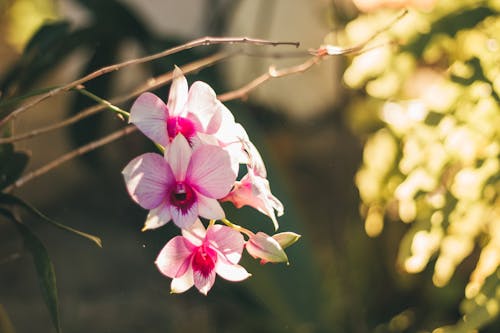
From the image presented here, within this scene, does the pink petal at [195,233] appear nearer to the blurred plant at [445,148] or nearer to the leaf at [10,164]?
the leaf at [10,164]

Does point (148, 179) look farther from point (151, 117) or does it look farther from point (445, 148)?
point (445, 148)

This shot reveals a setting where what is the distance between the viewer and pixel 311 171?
2.07 m

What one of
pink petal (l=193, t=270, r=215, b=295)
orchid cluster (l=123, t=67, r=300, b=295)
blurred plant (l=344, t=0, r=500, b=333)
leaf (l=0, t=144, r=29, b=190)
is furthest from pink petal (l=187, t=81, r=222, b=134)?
blurred plant (l=344, t=0, r=500, b=333)

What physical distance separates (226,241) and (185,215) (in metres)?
0.04

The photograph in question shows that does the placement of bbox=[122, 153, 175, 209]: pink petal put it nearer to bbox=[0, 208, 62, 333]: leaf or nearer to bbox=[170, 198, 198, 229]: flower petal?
bbox=[170, 198, 198, 229]: flower petal

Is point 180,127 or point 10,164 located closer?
point 180,127

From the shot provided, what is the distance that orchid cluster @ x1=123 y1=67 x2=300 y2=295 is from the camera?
0.47 meters

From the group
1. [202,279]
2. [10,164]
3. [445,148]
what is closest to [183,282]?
[202,279]

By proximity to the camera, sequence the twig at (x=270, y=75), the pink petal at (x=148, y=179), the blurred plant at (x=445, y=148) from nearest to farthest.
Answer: the pink petal at (x=148, y=179), the twig at (x=270, y=75), the blurred plant at (x=445, y=148)

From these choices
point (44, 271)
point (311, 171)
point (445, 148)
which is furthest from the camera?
point (311, 171)

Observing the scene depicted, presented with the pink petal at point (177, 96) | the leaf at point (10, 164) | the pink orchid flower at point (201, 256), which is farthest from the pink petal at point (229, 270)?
the leaf at point (10, 164)

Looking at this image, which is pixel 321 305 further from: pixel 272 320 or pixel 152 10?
pixel 152 10

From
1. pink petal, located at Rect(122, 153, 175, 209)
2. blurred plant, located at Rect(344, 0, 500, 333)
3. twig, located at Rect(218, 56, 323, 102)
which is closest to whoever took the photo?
pink petal, located at Rect(122, 153, 175, 209)

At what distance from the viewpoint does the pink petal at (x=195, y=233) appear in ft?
1.59
